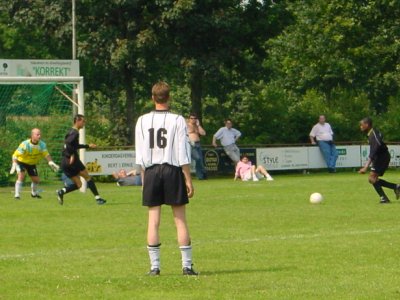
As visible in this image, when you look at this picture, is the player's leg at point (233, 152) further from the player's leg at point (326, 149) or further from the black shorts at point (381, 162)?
the black shorts at point (381, 162)

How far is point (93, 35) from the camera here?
44.5 metres

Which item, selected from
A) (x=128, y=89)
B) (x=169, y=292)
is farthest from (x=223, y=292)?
(x=128, y=89)

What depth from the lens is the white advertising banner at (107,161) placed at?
36.4 metres

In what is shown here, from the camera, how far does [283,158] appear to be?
1625 inches

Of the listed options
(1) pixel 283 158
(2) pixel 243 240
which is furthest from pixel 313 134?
(2) pixel 243 240

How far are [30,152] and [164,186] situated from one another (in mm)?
15710

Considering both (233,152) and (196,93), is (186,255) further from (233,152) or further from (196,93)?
(196,93)

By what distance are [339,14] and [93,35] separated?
11943mm

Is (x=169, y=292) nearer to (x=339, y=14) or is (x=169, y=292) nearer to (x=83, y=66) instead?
(x=339, y=14)

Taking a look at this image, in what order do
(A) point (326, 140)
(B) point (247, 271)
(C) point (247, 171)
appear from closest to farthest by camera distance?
1. (B) point (247, 271)
2. (C) point (247, 171)
3. (A) point (326, 140)

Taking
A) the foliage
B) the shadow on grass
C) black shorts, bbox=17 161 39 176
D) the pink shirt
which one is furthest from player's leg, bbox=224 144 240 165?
the shadow on grass

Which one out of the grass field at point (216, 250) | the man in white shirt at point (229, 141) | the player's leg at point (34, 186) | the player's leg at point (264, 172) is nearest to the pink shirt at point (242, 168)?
the player's leg at point (264, 172)

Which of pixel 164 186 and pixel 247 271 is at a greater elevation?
pixel 164 186

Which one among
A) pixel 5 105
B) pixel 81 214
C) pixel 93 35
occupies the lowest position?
pixel 81 214
